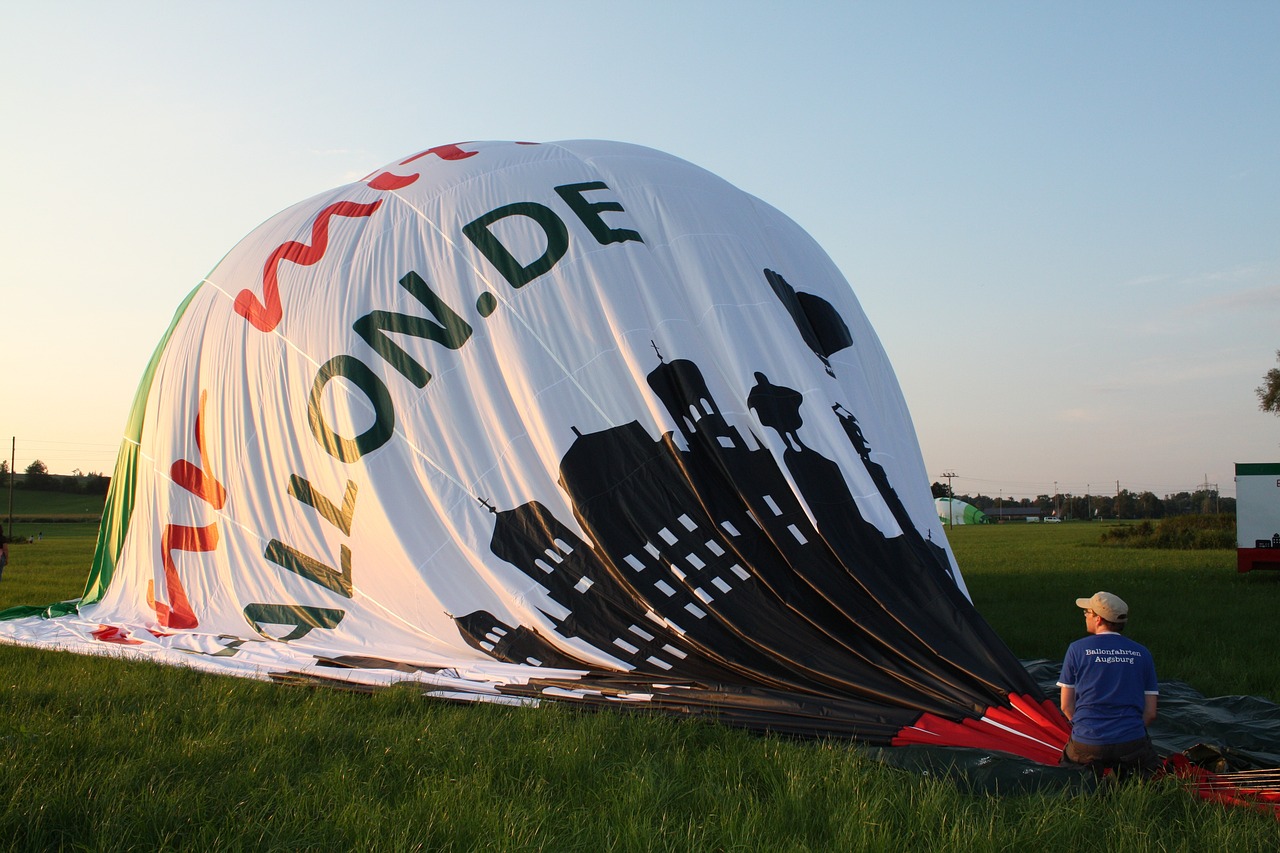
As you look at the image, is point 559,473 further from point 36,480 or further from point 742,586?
point 36,480

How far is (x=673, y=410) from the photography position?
5.79 meters

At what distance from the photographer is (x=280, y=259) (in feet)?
24.5

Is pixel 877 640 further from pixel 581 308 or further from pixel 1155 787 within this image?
pixel 581 308

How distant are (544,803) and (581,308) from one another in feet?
11.2

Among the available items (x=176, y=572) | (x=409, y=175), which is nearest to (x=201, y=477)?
(x=176, y=572)

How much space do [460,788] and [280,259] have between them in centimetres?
510

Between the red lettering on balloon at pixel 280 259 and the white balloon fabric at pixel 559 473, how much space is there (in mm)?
31

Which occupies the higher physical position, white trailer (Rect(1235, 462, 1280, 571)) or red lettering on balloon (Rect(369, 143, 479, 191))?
red lettering on balloon (Rect(369, 143, 479, 191))

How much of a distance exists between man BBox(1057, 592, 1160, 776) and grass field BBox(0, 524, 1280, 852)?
0.17 m

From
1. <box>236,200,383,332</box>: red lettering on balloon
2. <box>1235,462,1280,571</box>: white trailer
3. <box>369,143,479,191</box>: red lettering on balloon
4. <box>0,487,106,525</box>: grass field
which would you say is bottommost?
<box>0,487,106,525</box>: grass field

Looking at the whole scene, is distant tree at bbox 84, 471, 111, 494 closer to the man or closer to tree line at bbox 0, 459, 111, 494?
tree line at bbox 0, 459, 111, 494

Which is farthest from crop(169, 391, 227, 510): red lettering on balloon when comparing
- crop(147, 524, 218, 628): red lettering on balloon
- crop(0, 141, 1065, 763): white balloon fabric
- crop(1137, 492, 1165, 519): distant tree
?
crop(1137, 492, 1165, 519): distant tree

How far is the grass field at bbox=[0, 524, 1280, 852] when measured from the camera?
314 cm

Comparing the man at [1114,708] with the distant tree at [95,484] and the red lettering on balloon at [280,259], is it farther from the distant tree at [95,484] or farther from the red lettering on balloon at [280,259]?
the distant tree at [95,484]
